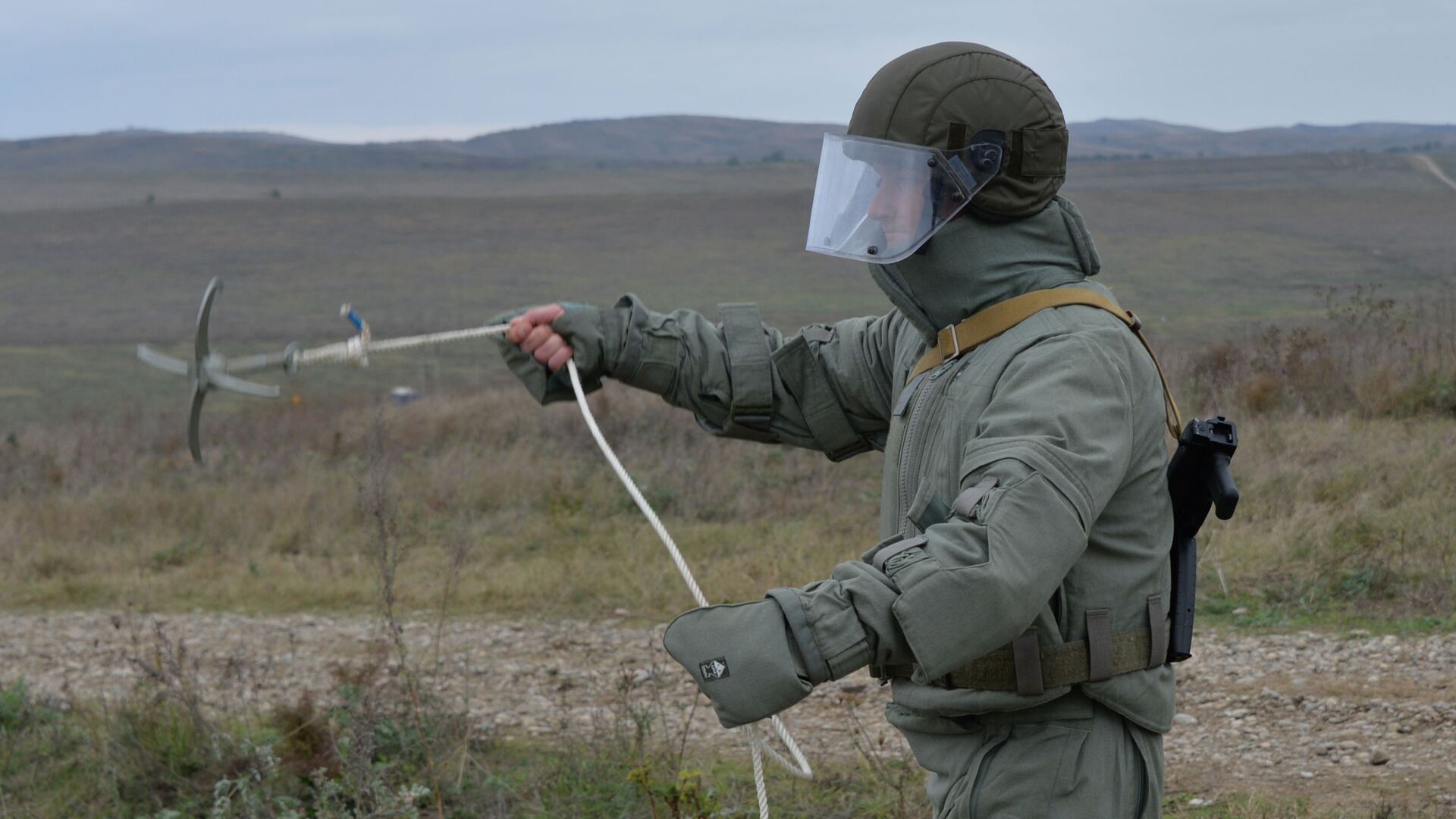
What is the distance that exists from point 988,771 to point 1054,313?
2.57 ft

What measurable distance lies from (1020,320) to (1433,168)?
7013 cm

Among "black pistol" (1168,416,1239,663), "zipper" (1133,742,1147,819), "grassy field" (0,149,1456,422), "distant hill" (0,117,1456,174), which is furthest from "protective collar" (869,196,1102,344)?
"distant hill" (0,117,1456,174)

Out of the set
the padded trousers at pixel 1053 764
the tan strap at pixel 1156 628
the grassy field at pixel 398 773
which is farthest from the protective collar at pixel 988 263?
the grassy field at pixel 398 773

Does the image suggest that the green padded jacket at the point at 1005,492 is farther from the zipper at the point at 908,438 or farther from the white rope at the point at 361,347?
the white rope at the point at 361,347

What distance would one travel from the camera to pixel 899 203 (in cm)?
224

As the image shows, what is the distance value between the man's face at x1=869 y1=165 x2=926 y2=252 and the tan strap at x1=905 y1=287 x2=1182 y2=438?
19 cm

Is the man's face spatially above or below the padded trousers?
above

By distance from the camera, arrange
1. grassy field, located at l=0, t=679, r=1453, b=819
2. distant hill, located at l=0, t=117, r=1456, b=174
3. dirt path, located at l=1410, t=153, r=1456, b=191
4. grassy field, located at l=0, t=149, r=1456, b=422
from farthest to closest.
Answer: distant hill, located at l=0, t=117, r=1456, b=174 → dirt path, located at l=1410, t=153, r=1456, b=191 → grassy field, located at l=0, t=149, r=1456, b=422 → grassy field, located at l=0, t=679, r=1453, b=819

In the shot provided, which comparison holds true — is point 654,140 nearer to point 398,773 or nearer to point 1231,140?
point 1231,140

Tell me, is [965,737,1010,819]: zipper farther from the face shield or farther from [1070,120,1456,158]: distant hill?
[1070,120,1456,158]: distant hill

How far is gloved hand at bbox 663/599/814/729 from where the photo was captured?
5.75ft

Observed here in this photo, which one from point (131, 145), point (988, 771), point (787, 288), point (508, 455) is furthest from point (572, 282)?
point (131, 145)

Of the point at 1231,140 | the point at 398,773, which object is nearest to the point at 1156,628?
the point at 398,773

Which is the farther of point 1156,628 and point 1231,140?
point 1231,140
